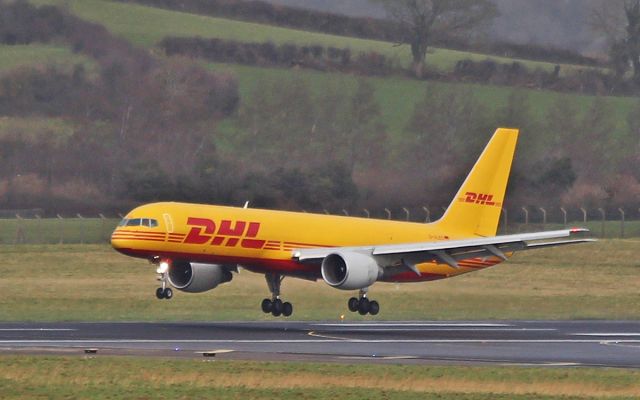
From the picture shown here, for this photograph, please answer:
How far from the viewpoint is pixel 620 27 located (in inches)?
2753

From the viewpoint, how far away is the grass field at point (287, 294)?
47250 mm

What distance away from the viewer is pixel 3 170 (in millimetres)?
59312

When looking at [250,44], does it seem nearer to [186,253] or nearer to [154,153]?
[154,153]

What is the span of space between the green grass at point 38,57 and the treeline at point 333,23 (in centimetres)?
632

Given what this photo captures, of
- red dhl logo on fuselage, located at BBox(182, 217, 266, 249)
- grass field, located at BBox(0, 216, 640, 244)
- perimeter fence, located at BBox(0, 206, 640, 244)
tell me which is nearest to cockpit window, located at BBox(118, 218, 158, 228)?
red dhl logo on fuselage, located at BBox(182, 217, 266, 249)

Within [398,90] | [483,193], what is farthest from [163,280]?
[398,90]

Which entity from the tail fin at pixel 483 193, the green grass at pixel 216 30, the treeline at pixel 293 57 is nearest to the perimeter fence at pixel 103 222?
the tail fin at pixel 483 193

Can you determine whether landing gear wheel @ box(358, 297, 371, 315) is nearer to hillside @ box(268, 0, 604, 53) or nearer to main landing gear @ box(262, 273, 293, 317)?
main landing gear @ box(262, 273, 293, 317)

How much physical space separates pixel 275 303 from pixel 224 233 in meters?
3.43

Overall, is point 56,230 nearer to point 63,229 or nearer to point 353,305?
point 63,229

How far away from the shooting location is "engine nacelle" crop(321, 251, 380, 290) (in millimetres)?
42469

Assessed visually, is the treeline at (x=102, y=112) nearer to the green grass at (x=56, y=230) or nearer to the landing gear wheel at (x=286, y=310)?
the green grass at (x=56, y=230)

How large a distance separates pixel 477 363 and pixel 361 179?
25.7 m

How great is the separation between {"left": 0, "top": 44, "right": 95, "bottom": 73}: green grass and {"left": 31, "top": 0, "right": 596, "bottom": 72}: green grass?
2.40m
